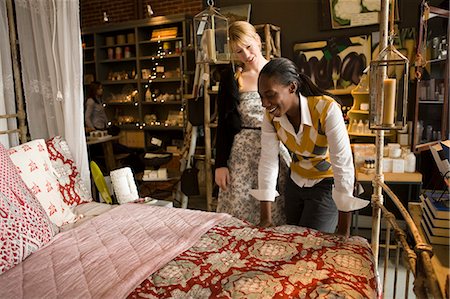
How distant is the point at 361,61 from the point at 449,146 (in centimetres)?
236

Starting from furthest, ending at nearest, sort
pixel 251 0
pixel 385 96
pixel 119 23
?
pixel 119 23 < pixel 251 0 < pixel 385 96

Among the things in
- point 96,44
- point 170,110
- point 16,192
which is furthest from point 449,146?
point 96,44

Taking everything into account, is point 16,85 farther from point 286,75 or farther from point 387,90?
point 387,90

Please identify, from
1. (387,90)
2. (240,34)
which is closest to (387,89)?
(387,90)

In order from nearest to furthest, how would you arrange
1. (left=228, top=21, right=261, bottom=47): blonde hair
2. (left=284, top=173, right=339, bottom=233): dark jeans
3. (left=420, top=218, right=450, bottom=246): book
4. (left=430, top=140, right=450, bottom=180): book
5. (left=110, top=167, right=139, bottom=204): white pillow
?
(left=420, top=218, right=450, bottom=246): book < (left=430, top=140, right=450, bottom=180): book < (left=284, top=173, right=339, bottom=233): dark jeans < (left=228, top=21, right=261, bottom=47): blonde hair < (left=110, top=167, right=139, bottom=204): white pillow

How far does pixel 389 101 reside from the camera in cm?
131

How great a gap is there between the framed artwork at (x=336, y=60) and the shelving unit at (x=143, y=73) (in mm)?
2175

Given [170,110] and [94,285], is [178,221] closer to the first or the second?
[94,285]

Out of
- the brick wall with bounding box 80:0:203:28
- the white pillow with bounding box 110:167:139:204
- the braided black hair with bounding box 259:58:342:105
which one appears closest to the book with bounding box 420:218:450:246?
the braided black hair with bounding box 259:58:342:105

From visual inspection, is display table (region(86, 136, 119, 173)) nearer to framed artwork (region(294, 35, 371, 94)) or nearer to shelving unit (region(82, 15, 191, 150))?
shelving unit (region(82, 15, 191, 150))

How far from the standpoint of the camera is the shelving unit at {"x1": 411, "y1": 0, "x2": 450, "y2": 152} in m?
2.96

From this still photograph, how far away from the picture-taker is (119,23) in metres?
6.07

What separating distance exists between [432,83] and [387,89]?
2.15 meters

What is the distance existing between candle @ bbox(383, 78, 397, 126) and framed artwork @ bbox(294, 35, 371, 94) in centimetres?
239
